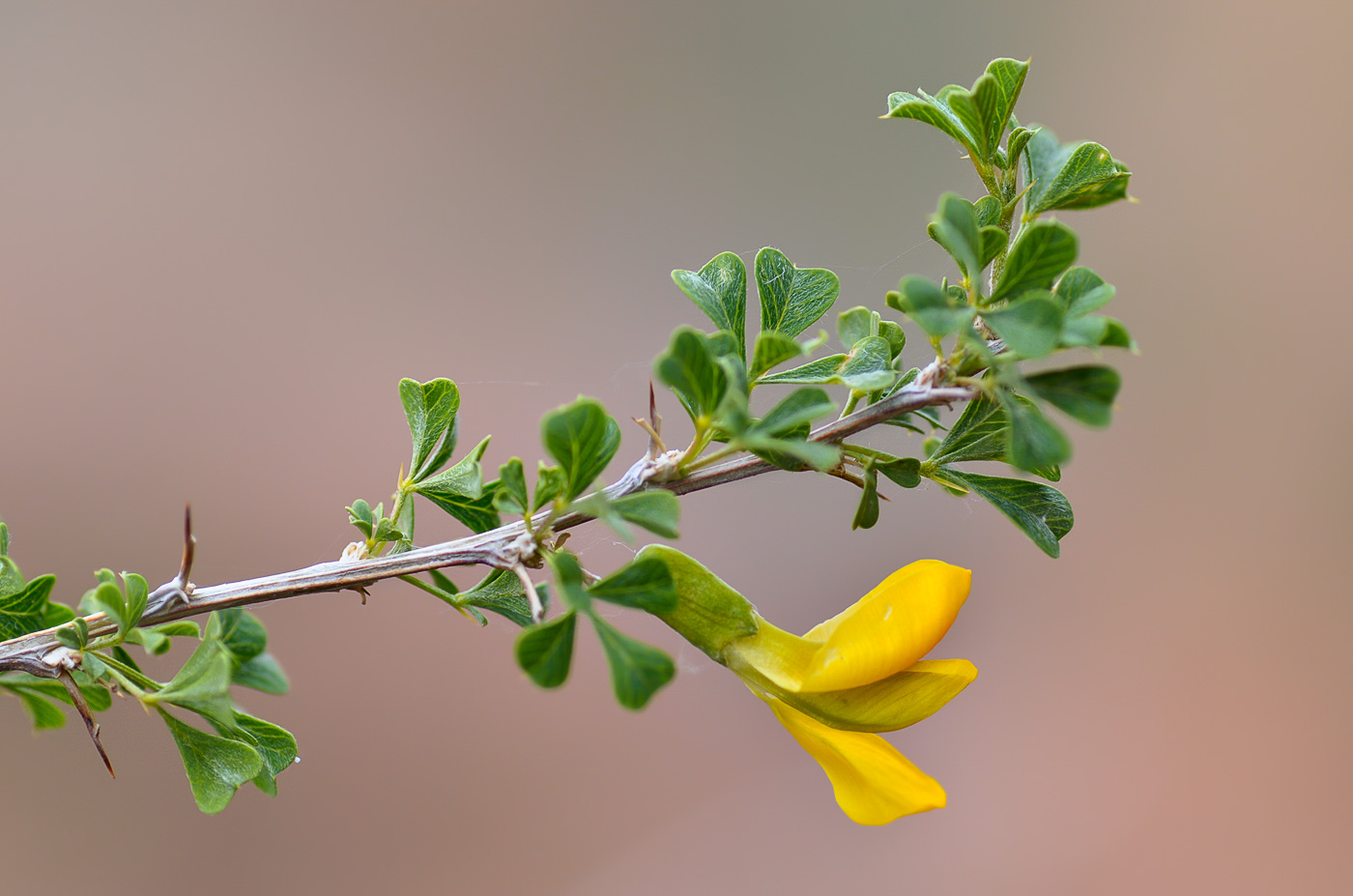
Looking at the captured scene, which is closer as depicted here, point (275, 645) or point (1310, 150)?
point (275, 645)

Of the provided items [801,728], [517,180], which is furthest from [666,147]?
[801,728]

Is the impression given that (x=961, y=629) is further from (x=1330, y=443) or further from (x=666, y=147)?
(x=666, y=147)

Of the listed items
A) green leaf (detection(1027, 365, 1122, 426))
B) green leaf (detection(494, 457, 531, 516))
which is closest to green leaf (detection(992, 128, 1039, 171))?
green leaf (detection(1027, 365, 1122, 426))

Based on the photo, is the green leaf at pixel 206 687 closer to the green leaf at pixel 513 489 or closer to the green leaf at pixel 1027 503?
the green leaf at pixel 513 489

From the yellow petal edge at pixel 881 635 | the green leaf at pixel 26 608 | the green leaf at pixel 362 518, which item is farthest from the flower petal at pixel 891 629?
the green leaf at pixel 26 608

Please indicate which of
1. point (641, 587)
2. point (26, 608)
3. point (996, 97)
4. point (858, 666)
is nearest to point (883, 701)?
point (858, 666)

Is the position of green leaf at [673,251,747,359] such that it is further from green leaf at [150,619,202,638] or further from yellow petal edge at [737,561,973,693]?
green leaf at [150,619,202,638]
